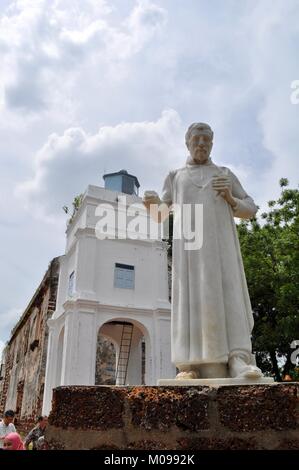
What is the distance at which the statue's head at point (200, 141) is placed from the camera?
317 cm

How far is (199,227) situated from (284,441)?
4.81 ft

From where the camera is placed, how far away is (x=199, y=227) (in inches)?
116

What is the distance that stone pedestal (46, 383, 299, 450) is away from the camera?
1.87 metres

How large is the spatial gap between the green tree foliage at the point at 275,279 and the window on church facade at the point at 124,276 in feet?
11.3

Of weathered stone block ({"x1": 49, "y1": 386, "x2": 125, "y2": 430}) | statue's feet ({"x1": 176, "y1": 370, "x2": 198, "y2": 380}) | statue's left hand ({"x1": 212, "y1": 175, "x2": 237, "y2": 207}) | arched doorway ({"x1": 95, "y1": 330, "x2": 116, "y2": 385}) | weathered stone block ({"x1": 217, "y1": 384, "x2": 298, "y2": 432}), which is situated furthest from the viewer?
arched doorway ({"x1": 95, "y1": 330, "x2": 116, "y2": 385})

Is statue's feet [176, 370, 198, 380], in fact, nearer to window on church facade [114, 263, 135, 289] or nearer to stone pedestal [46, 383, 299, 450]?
stone pedestal [46, 383, 299, 450]

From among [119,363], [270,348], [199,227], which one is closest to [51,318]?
[119,363]

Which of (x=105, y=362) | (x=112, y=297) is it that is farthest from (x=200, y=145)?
(x=105, y=362)

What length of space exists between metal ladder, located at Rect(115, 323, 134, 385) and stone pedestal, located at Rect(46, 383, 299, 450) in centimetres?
1176

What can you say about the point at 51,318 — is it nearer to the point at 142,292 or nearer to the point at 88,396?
the point at 142,292

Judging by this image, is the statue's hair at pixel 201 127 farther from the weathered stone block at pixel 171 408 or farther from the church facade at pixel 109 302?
the church facade at pixel 109 302

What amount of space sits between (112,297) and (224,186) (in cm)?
979

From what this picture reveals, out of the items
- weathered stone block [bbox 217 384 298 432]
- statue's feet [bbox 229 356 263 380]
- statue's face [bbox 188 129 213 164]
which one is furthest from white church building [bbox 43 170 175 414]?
weathered stone block [bbox 217 384 298 432]
